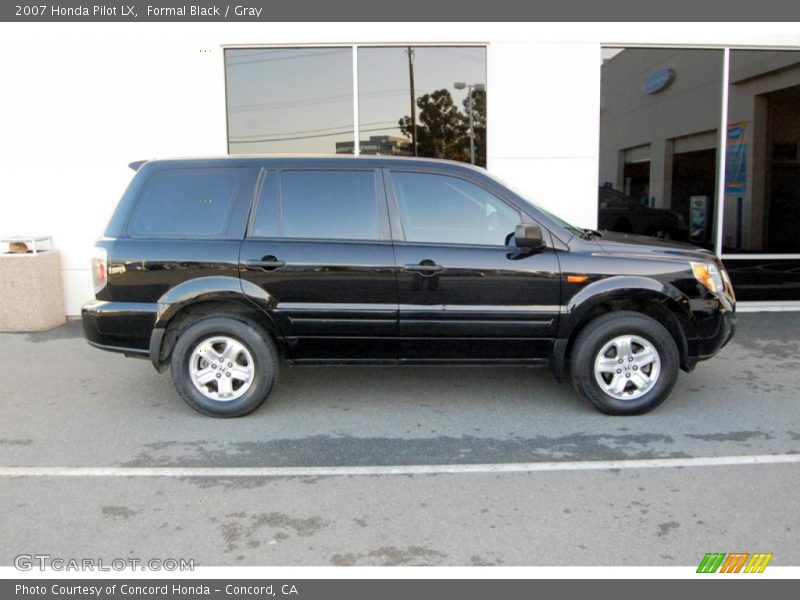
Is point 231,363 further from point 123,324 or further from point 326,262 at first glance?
point 326,262

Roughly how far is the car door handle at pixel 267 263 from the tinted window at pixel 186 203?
42 centimetres

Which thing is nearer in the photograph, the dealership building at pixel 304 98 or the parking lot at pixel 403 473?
the parking lot at pixel 403 473

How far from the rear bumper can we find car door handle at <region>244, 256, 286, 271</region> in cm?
78

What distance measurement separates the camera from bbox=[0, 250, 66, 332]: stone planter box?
25.8 ft

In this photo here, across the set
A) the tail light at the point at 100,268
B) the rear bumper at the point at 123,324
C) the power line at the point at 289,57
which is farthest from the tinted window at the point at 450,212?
the power line at the point at 289,57

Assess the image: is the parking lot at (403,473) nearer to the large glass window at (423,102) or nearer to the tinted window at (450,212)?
the tinted window at (450,212)

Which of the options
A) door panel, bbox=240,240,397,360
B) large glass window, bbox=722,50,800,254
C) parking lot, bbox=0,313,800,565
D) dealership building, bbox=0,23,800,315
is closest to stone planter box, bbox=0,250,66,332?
dealership building, bbox=0,23,800,315

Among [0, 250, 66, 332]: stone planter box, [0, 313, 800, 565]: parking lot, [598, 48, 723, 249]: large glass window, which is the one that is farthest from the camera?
[598, 48, 723, 249]: large glass window

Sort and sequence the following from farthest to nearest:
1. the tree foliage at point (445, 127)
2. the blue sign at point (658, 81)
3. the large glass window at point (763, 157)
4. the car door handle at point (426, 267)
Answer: the blue sign at point (658, 81) < the large glass window at point (763, 157) < the tree foliage at point (445, 127) < the car door handle at point (426, 267)

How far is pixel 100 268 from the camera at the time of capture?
493cm

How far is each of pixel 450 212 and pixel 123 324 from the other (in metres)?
2.61

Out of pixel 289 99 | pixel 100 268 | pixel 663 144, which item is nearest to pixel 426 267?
pixel 100 268

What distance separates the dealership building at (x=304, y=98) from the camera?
805cm

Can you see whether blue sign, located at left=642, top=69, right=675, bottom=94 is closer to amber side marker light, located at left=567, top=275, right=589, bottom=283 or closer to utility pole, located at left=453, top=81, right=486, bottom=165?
utility pole, located at left=453, top=81, right=486, bottom=165
